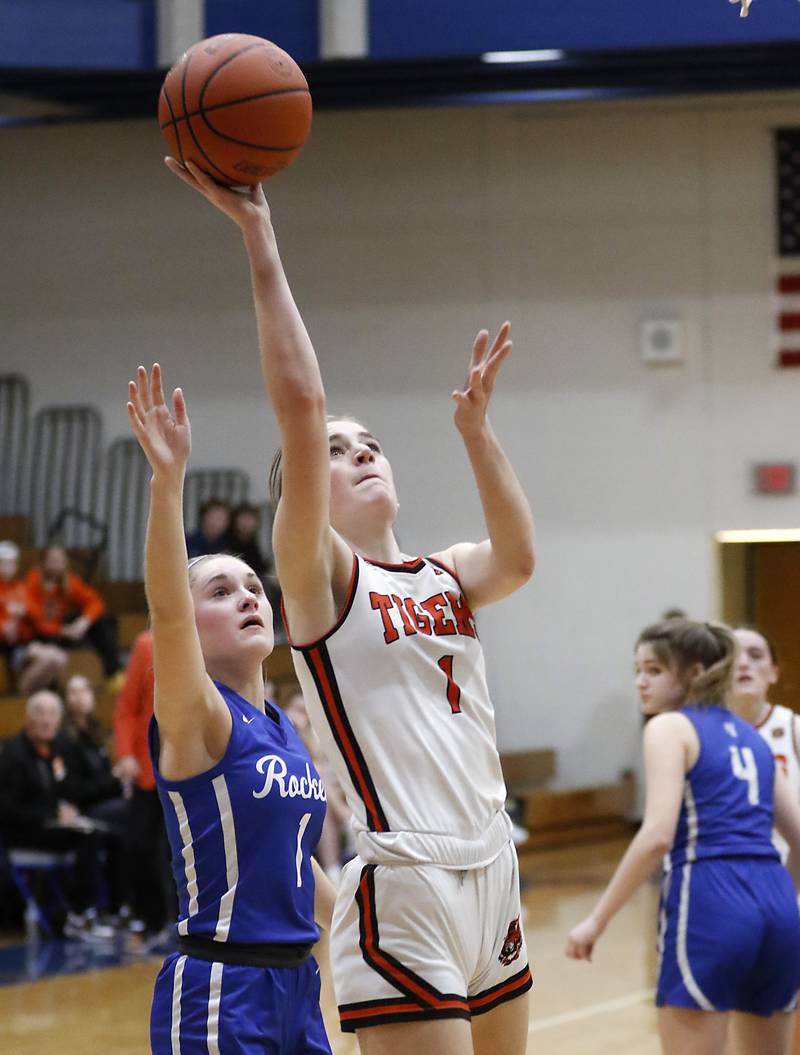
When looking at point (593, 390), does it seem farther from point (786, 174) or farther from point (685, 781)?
point (685, 781)

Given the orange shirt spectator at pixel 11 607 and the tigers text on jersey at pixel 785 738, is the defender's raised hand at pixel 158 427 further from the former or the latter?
the orange shirt spectator at pixel 11 607

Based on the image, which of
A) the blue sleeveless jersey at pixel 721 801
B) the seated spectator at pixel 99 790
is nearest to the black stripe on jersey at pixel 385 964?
the blue sleeveless jersey at pixel 721 801

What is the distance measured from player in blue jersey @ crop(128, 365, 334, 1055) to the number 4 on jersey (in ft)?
4.65

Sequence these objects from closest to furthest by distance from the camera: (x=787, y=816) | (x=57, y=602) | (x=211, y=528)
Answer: (x=787, y=816)
(x=57, y=602)
(x=211, y=528)

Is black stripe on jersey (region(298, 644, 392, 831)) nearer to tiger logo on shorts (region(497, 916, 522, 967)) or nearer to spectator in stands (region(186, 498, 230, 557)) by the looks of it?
tiger logo on shorts (region(497, 916, 522, 967))

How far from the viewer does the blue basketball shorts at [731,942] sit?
3617 millimetres

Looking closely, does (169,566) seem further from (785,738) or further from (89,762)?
(89,762)

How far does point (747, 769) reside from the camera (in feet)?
12.6

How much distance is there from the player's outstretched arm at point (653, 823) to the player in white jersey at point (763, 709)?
→ 913 mm

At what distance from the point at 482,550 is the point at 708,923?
1358 mm

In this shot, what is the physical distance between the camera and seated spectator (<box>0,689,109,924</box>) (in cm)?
789

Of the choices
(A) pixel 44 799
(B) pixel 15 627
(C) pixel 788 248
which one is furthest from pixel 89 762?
(C) pixel 788 248

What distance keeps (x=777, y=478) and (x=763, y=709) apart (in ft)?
Result: 23.9

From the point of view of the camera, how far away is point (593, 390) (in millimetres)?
12141
